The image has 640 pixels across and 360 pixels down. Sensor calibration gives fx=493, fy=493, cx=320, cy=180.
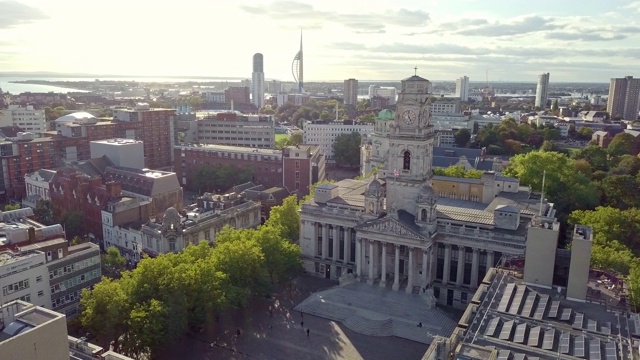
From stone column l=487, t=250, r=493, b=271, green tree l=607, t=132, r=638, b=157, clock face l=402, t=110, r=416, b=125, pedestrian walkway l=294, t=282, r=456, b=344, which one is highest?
clock face l=402, t=110, r=416, b=125

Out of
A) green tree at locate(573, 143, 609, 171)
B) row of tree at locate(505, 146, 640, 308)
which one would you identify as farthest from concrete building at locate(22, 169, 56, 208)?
green tree at locate(573, 143, 609, 171)

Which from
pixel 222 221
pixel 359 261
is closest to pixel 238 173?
pixel 222 221

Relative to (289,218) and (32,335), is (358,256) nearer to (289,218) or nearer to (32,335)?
(289,218)

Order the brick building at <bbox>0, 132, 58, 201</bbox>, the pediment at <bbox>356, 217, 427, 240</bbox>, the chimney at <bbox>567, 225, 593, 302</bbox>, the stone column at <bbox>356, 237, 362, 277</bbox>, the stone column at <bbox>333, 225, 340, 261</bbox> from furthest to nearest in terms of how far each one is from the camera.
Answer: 1. the brick building at <bbox>0, 132, 58, 201</bbox>
2. the stone column at <bbox>333, 225, 340, 261</bbox>
3. the stone column at <bbox>356, 237, 362, 277</bbox>
4. the pediment at <bbox>356, 217, 427, 240</bbox>
5. the chimney at <bbox>567, 225, 593, 302</bbox>

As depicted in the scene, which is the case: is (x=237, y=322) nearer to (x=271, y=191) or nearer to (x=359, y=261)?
(x=359, y=261)

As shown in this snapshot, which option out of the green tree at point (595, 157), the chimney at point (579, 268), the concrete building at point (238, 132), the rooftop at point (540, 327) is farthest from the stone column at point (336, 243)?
the green tree at point (595, 157)

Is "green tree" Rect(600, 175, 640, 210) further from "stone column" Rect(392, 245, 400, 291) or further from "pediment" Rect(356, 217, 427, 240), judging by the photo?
"stone column" Rect(392, 245, 400, 291)

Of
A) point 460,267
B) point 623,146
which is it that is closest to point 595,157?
point 623,146
